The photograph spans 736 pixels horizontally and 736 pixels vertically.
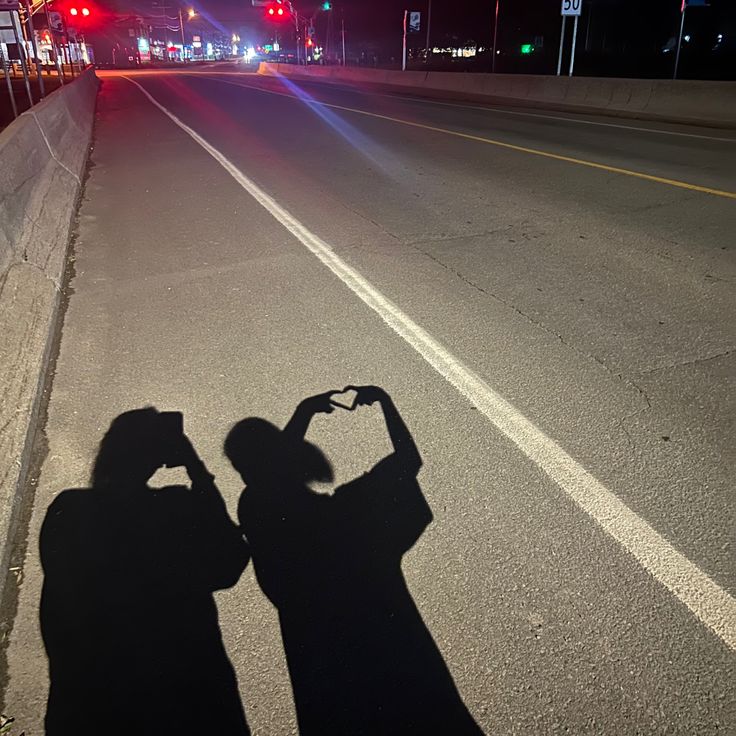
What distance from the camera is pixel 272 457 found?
128 inches

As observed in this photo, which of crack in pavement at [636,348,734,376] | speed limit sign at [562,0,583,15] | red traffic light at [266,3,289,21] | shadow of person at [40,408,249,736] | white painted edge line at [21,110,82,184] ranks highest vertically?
red traffic light at [266,3,289,21]

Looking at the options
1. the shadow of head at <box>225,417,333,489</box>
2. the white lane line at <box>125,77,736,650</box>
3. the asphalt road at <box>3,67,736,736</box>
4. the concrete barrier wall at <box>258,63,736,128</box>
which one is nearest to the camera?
the asphalt road at <box>3,67,736,736</box>

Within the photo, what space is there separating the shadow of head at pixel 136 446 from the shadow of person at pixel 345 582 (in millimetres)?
355

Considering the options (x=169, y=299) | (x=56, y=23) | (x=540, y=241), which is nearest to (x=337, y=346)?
(x=169, y=299)

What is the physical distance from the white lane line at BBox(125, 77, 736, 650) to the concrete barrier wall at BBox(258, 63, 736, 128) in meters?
15.3

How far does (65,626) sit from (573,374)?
3086mm

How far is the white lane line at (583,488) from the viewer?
2.36m

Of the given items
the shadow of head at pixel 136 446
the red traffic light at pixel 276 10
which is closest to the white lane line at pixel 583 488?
the shadow of head at pixel 136 446

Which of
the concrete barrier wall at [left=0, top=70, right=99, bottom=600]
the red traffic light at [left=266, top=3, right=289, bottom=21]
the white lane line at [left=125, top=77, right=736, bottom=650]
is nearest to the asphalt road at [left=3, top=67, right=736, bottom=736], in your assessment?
the white lane line at [left=125, top=77, right=736, bottom=650]

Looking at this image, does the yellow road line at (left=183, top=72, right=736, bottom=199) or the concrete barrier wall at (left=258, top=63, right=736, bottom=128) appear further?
the concrete barrier wall at (left=258, top=63, right=736, bottom=128)

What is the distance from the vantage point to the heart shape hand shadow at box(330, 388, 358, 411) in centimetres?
372

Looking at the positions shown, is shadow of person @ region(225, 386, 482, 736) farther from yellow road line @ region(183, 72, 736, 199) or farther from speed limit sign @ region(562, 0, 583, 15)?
speed limit sign @ region(562, 0, 583, 15)

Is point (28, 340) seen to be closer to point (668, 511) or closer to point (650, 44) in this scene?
point (668, 511)

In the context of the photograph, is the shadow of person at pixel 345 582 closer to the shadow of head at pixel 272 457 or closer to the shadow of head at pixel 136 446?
the shadow of head at pixel 272 457
